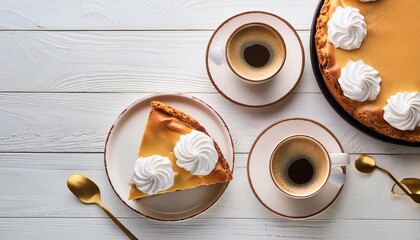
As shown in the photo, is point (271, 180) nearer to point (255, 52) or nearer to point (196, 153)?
point (196, 153)

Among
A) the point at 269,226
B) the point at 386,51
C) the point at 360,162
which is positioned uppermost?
the point at 386,51

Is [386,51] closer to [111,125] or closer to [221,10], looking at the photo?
[221,10]

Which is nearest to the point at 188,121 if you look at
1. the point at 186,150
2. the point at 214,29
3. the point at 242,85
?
the point at 186,150

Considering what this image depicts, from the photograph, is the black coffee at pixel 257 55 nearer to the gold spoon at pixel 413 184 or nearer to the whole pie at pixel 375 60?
the whole pie at pixel 375 60

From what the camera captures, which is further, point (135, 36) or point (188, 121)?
point (135, 36)

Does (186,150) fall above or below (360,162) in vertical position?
above

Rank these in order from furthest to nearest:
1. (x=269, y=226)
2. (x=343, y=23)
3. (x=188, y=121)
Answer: (x=269, y=226), (x=188, y=121), (x=343, y=23)
